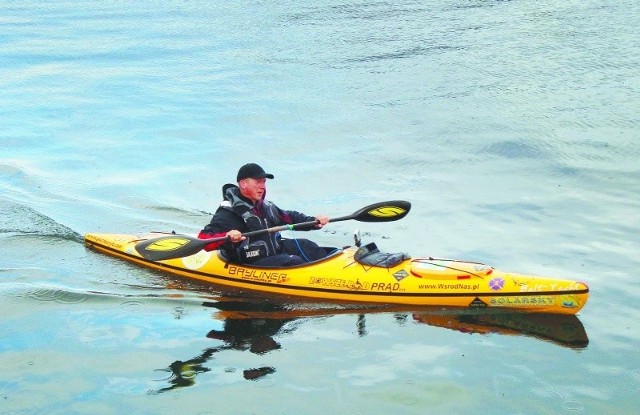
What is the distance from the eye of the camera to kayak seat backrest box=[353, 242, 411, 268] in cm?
990

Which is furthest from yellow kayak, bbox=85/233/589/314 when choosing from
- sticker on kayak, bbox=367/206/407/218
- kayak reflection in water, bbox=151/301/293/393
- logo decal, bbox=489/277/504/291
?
sticker on kayak, bbox=367/206/407/218

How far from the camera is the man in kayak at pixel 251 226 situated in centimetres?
1006

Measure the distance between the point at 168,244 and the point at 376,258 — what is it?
2.27 m

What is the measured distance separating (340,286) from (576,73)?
39.2 ft

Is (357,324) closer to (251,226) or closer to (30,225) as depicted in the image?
(251,226)

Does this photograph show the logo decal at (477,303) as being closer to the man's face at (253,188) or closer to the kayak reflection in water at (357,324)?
the kayak reflection in water at (357,324)

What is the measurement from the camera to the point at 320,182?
49.6ft

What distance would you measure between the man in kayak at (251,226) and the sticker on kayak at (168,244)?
24 centimetres

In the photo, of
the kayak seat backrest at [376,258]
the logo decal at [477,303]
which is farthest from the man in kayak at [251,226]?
the logo decal at [477,303]

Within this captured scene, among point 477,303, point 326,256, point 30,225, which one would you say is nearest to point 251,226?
point 326,256

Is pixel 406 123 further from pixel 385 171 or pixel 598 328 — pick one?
pixel 598 328

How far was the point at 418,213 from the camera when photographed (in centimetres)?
1353

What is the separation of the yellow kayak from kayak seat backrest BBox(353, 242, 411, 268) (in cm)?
1

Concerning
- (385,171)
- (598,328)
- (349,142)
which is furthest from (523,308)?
(349,142)
